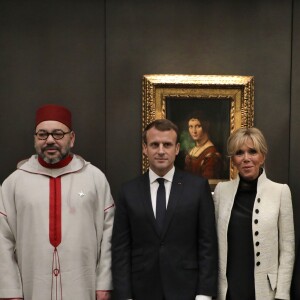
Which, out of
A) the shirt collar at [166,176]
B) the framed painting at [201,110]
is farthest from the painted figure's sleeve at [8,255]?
the framed painting at [201,110]

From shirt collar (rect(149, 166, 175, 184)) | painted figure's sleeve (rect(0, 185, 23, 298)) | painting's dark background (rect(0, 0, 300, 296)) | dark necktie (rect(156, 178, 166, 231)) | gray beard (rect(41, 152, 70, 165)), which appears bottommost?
painted figure's sleeve (rect(0, 185, 23, 298))

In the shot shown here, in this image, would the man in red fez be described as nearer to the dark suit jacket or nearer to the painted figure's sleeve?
the painted figure's sleeve

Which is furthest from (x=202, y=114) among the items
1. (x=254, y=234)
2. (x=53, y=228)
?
(x=53, y=228)

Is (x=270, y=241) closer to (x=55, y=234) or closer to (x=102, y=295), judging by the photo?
(x=102, y=295)

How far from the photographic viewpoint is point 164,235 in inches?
102

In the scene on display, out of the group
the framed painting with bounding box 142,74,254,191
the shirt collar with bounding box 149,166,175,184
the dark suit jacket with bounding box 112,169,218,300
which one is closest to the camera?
the dark suit jacket with bounding box 112,169,218,300

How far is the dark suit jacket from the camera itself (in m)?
2.59

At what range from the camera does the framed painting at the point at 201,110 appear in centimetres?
345

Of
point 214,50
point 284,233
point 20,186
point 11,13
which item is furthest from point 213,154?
point 11,13

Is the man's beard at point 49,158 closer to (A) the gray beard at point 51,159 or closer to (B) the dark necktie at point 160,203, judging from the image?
(A) the gray beard at point 51,159

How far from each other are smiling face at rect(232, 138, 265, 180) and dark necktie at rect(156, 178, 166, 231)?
45cm

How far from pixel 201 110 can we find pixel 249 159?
911 millimetres

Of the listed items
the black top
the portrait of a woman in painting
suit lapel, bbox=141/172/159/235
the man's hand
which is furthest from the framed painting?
the man's hand

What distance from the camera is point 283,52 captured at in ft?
11.5
